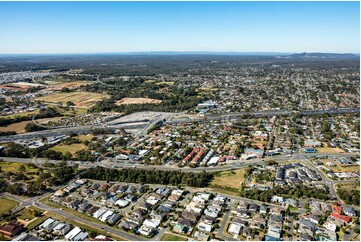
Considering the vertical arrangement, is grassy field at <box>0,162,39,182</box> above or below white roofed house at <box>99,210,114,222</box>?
above

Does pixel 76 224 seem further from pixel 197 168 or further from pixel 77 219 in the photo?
pixel 197 168

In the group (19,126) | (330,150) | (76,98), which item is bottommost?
(19,126)

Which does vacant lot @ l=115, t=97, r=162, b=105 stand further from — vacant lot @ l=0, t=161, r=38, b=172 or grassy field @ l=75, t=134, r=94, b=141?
vacant lot @ l=0, t=161, r=38, b=172

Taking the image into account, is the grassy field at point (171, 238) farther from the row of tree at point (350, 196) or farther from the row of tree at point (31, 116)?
the row of tree at point (31, 116)

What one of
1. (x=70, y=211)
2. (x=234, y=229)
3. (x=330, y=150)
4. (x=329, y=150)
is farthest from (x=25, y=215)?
(x=330, y=150)

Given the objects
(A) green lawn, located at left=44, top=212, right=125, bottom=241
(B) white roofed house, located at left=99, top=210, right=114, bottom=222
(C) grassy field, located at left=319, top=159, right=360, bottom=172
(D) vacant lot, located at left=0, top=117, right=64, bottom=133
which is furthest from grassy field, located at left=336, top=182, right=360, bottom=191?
(D) vacant lot, located at left=0, top=117, right=64, bottom=133
